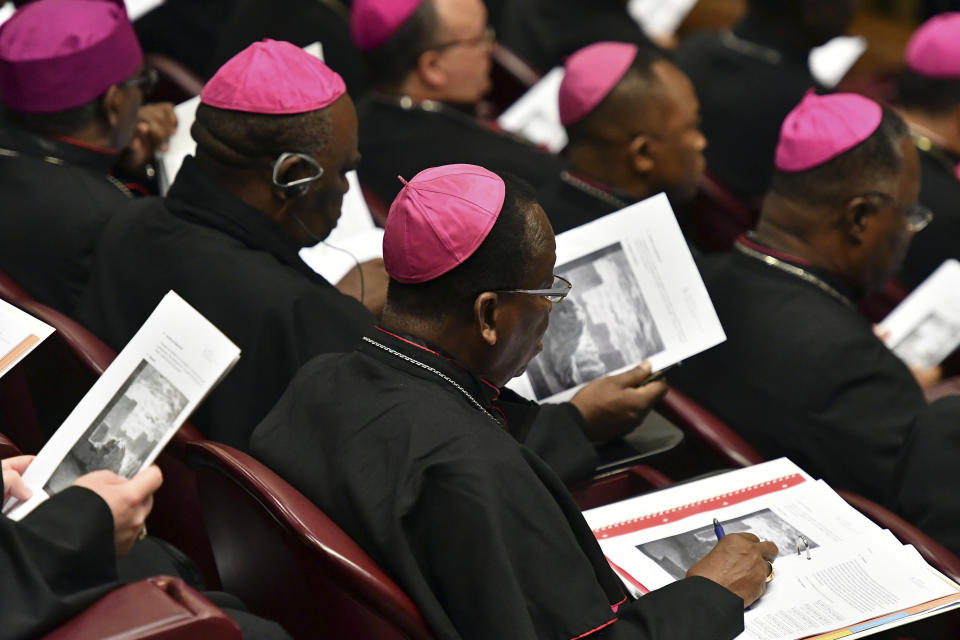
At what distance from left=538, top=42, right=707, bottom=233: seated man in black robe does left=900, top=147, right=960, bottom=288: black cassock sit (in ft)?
3.71

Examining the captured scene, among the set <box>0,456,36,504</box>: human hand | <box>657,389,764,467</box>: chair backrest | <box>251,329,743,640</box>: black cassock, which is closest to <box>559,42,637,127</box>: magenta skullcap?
<box>657,389,764,467</box>: chair backrest

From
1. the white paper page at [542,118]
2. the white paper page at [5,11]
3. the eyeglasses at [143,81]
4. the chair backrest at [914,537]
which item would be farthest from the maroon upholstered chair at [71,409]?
the white paper page at [542,118]

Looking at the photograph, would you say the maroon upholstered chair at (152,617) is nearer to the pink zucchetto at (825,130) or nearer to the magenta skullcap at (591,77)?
the pink zucchetto at (825,130)

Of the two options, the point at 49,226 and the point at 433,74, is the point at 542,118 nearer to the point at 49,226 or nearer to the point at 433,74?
the point at 433,74

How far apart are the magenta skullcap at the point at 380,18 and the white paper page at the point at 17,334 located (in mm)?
2152

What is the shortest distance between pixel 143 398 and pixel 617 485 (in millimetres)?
1024

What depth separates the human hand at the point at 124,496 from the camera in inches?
73.2

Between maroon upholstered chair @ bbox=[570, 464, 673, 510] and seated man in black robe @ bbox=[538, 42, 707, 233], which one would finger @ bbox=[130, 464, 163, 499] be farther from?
seated man in black robe @ bbox=[538, 42, 707, 233]

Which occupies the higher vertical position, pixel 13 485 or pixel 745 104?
pixel 13 485

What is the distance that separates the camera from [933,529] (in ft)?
8.57

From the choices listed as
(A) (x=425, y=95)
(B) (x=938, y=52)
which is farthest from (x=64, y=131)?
(B) (x=938, y=52)

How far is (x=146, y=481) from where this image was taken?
1.92m

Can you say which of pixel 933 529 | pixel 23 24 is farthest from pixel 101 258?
pixel 933 529

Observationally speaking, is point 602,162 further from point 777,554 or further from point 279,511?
point 279,511
